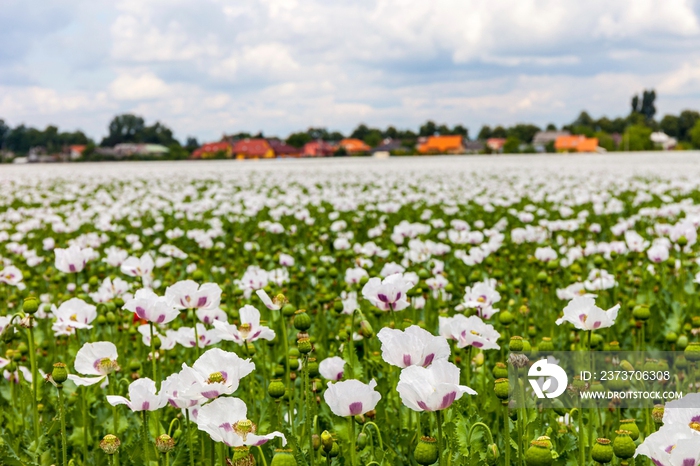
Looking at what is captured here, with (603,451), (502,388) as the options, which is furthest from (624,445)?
(502,388)

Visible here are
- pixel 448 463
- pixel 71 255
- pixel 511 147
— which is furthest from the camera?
pixel 511 147

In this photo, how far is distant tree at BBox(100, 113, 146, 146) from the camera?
111938 millimetres

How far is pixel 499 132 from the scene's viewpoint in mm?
128375

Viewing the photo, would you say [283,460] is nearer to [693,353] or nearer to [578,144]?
[693,353]

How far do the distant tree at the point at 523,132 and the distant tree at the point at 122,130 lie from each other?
67.9m

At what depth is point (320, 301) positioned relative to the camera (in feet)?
13.8

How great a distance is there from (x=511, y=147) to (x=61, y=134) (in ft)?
230

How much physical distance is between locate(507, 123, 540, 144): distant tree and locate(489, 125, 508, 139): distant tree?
14.3 ft

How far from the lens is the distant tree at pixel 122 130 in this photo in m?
112

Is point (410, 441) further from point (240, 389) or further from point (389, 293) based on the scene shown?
point (240, 389)

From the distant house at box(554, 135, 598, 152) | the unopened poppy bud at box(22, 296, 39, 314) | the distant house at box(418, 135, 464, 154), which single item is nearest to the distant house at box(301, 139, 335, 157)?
the distant house at box(418, 135, 464, 154)

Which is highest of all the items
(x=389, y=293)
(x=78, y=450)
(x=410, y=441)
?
(x=389, y=293)

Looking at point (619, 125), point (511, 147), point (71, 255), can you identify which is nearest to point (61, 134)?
point (511, 147)

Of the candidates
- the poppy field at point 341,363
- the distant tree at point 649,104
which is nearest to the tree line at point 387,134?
the distant tree at point 649,104
